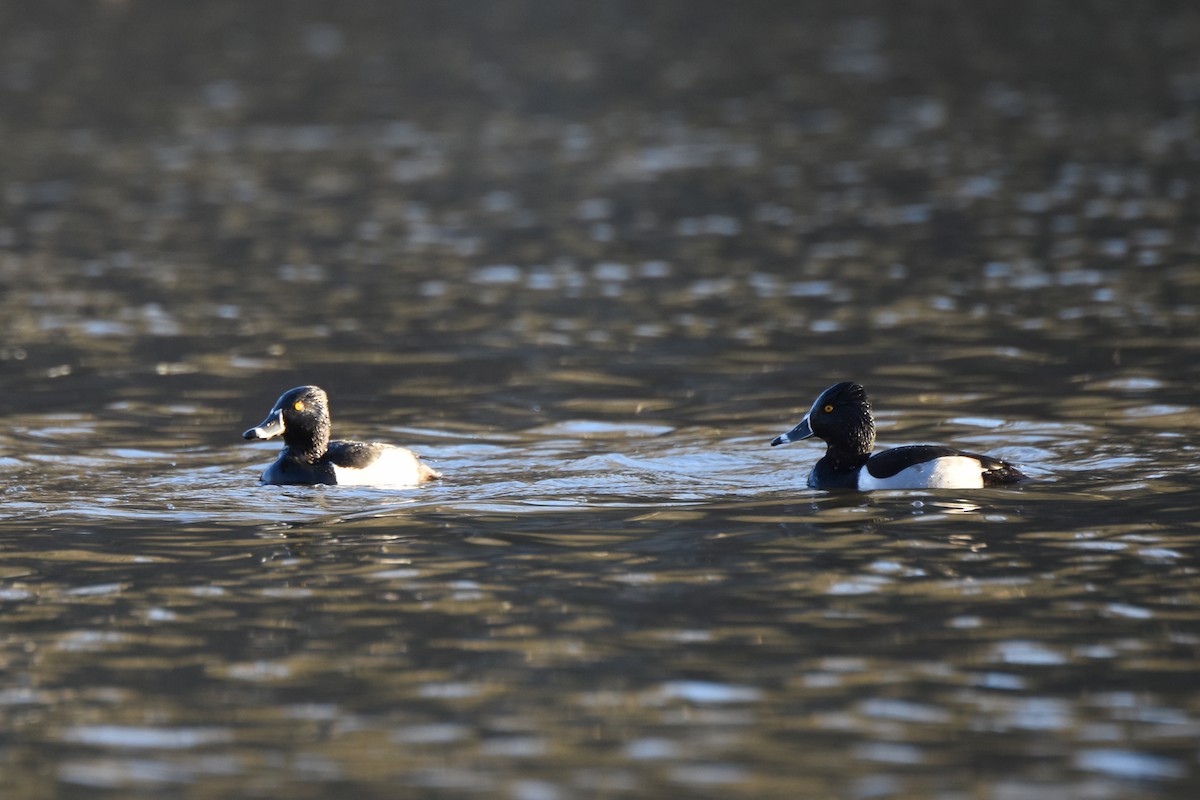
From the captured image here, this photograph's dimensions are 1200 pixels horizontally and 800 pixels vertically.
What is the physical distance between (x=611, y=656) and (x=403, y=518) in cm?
351

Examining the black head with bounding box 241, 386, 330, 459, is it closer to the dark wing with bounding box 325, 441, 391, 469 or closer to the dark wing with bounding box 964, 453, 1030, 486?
the dark wing with bounding box 325, 441, 391, 469

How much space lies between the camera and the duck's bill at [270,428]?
13.9 meters

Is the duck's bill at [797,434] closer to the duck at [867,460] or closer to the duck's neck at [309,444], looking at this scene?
the duck at [867,460]

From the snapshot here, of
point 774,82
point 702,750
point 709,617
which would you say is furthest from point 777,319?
point 774,82

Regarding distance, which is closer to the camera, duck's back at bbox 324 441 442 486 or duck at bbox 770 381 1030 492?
duck at bbox 770 381 1030 492

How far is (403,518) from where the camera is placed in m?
12.7

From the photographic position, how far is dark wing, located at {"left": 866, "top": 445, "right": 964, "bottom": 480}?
13.0 meters

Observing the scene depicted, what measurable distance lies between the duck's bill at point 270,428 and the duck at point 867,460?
12.3ft

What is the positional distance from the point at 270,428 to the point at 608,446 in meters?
2.79

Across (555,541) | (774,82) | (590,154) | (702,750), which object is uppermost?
(774,82)

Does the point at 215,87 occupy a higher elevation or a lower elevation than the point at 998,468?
higher

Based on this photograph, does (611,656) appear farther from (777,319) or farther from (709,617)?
(777,319)

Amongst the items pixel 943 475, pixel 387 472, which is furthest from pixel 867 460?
pixel 387 472

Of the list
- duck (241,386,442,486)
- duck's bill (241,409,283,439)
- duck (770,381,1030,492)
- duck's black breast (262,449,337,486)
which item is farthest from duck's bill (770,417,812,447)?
duck's bill (241,409,283,439)
